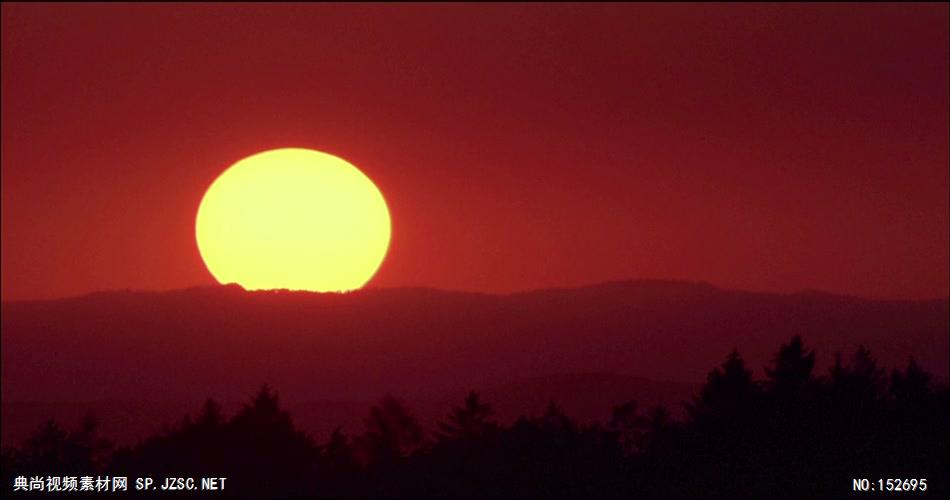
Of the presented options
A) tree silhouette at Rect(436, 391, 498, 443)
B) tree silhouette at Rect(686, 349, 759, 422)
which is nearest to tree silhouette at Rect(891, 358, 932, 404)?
tree silhouette at Rect(686, 349, 759, 422)

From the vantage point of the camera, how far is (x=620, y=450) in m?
44.4

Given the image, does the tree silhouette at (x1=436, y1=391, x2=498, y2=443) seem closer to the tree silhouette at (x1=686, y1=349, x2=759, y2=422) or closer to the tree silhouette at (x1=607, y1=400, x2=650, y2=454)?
the tree silhouette at (x1=607, y1=400, x2=650, y2=454)

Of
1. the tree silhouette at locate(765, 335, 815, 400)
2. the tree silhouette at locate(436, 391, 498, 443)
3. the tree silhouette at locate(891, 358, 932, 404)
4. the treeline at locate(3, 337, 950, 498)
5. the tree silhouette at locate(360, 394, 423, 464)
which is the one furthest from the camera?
the tree silhouette at locate(765, 335, 815, 400)

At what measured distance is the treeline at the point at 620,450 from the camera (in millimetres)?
31703

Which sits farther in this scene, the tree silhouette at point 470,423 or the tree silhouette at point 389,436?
the tree silhouette at point 470,423

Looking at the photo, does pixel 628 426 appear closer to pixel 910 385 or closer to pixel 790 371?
pixel 790 371

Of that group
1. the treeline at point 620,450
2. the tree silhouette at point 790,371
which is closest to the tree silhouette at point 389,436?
the treeline at point 620,450

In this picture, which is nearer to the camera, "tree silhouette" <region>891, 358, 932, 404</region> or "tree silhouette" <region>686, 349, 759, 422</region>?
"tree silhouette" <region>891, 358, 932, 404</region>

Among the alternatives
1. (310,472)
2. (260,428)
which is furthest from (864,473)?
(260,428)

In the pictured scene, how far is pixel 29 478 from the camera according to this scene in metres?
31.4

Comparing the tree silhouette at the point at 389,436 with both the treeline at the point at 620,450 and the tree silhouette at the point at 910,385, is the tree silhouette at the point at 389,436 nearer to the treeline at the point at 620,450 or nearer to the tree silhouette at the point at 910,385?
the treeline at the point at 620,450

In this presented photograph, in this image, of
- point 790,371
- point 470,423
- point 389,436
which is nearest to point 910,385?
point 790,371

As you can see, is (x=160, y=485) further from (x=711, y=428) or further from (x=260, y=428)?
(x=711, y=428)

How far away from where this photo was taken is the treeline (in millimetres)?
31703
